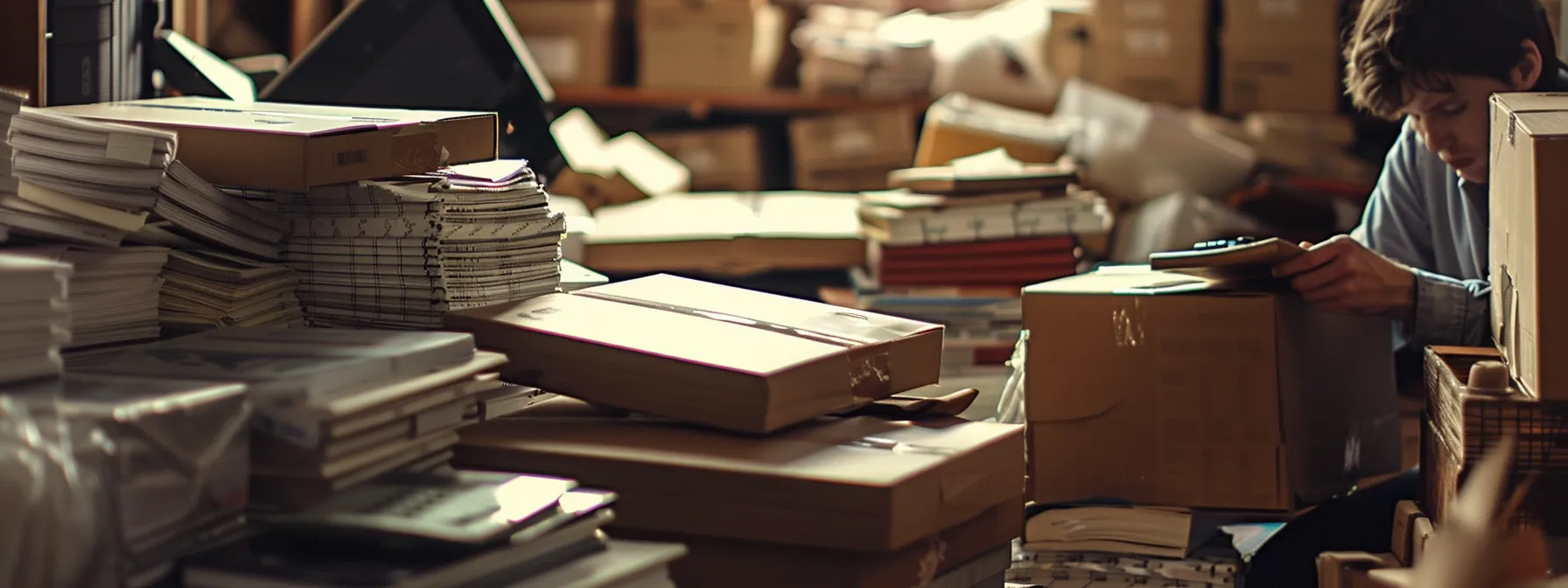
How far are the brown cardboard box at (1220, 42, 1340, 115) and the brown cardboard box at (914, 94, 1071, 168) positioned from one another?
2.05ft

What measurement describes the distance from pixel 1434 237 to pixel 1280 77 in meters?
1.82

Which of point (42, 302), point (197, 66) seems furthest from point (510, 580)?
point (197, 66)

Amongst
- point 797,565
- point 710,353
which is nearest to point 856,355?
point 710,353

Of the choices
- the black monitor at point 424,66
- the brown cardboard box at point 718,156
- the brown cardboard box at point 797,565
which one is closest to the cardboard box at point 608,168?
the brown cardboard box at point 718,156

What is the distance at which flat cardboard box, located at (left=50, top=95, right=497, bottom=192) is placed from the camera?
151 cm

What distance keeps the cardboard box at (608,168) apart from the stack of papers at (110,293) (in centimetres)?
189

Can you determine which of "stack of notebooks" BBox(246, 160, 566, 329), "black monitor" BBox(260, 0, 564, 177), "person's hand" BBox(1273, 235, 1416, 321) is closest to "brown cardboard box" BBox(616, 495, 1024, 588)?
"stack of notebooks" BBox(246, 160, 566, 329)

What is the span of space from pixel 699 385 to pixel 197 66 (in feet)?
3.90

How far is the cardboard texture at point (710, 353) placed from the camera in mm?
1441

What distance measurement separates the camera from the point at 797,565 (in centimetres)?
137

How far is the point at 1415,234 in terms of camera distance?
2275 millimetres

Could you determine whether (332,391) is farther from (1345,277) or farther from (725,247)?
(725,247)

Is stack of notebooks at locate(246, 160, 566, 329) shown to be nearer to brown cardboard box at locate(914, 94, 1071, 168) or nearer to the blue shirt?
the blue shirt

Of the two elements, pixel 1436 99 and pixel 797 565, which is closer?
pixel 797 565
